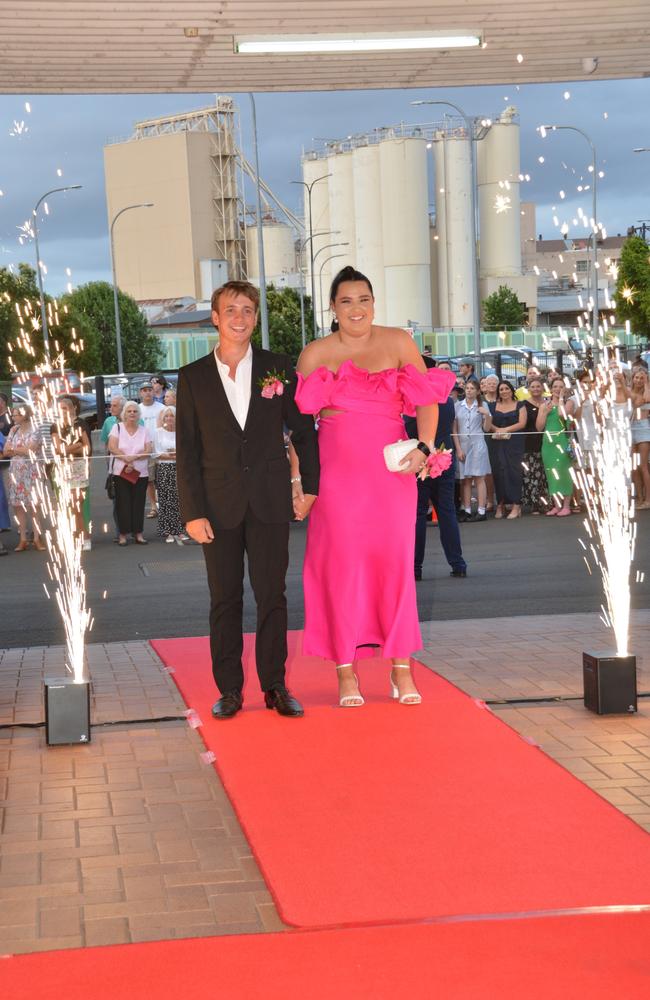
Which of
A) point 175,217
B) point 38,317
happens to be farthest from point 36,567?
point 175,217

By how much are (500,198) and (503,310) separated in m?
8.10

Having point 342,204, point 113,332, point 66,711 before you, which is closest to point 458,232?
point 342,204

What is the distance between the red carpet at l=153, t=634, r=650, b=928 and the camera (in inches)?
168

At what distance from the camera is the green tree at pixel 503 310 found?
9006cm

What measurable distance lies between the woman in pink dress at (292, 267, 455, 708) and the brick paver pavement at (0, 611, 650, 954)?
2.64ft

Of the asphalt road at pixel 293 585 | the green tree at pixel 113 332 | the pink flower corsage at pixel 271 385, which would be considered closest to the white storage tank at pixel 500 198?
the green tree at pixel 113 332

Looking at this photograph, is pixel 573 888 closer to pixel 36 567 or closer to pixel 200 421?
pixel 200 421

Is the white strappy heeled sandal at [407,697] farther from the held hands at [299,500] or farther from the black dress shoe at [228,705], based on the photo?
the held hands at [299,500]

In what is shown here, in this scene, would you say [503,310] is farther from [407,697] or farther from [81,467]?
[407,697]

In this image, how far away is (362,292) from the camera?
22.1ft

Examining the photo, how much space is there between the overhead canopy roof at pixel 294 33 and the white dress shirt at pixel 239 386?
9.05 feet

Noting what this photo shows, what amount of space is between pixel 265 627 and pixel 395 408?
1.32m

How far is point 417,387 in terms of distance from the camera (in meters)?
6.78

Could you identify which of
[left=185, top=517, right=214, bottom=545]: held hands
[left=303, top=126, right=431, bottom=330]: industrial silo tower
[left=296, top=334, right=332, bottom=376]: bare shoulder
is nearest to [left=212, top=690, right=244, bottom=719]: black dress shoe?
[left=185, top=517, right=214, bottom=545]: held hands
